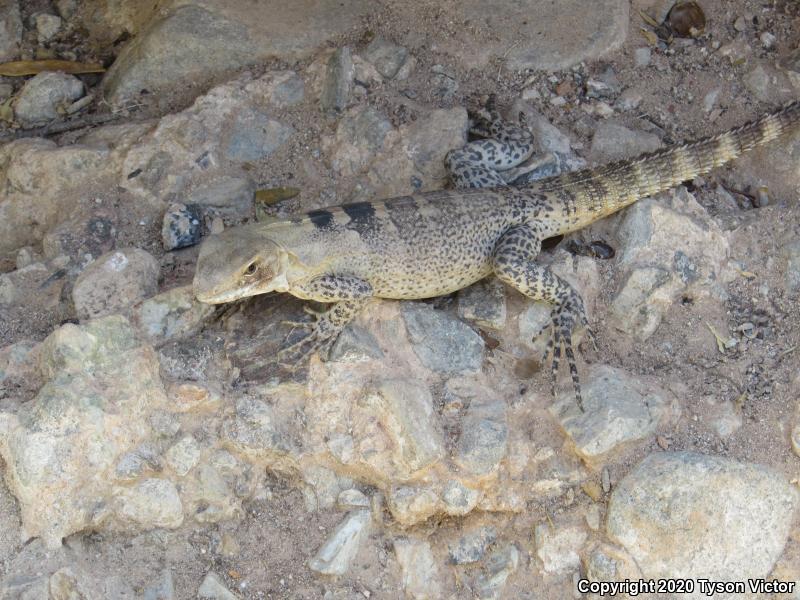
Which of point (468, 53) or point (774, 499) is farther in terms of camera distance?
point (468, 53)

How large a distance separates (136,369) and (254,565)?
1.47m

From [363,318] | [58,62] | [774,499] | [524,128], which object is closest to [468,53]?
[524,128]

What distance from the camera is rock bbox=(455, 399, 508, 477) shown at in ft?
19.0

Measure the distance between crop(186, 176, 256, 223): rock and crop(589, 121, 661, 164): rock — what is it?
2875 millimetres

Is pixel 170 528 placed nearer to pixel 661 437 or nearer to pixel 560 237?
pixel 661 437

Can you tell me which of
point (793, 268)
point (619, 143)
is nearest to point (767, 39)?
point (619, 143)

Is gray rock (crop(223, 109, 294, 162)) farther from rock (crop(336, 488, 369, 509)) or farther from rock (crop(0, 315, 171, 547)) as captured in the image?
rock (crop(336, 488, 369, 509))

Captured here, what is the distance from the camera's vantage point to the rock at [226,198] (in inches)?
281

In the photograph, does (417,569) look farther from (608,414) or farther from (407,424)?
(608,414)

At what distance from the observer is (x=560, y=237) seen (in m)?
7.17

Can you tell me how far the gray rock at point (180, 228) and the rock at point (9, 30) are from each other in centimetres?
261

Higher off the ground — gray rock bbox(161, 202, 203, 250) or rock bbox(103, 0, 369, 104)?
rock bbox(103, 0, 369, 104)

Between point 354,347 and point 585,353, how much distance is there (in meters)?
1.67

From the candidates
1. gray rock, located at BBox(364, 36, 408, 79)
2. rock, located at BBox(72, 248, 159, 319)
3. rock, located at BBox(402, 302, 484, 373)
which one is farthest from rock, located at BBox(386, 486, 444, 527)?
gray rock, located at BBox(364, 36, 408, 79)
